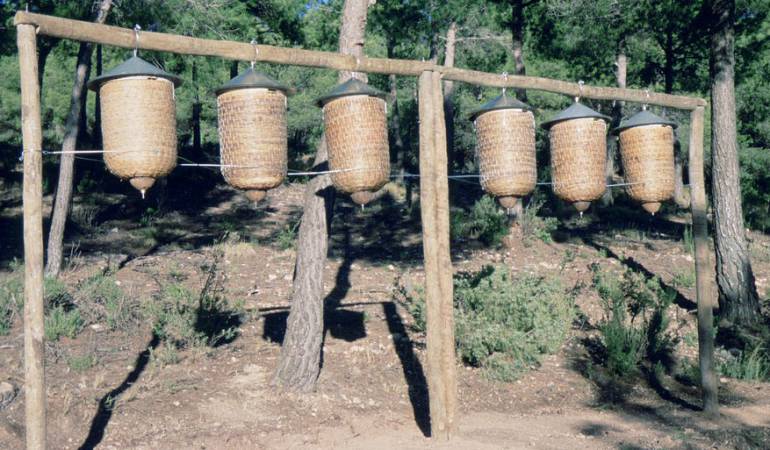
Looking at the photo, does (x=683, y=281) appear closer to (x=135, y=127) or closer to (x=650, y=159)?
(x=650, y=159)

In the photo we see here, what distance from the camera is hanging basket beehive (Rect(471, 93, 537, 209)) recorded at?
563cm

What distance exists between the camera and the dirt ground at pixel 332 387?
6.09 m

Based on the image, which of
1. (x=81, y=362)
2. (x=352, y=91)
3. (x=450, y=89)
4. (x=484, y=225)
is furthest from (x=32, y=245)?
(x=450, y=89)

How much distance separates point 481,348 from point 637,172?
7.98 ft

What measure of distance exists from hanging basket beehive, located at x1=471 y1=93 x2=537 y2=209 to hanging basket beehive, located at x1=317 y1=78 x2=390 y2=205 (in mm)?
881

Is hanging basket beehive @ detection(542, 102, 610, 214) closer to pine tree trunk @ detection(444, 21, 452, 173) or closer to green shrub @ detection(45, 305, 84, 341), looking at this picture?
green shrub @ detection(45, 305, 84, 341)

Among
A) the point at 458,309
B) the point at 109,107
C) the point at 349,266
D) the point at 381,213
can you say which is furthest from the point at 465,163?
the point at 109,107

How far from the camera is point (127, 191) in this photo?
674 inches

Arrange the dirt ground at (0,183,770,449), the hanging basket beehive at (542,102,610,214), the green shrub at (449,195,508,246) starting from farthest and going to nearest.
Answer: the green shrub at (449,195,508,246), the dirt ground at (0,183,770,449), the hanging basket beehive at (542,102,610,214)

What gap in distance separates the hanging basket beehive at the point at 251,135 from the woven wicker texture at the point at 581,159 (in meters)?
→ 2.27

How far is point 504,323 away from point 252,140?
4.13 metres

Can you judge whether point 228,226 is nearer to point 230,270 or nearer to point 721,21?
point 230,270

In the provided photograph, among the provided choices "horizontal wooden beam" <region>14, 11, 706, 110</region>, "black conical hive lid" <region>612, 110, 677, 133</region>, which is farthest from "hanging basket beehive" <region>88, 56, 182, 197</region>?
"black conical hive lid" <region>612, 110, 677, 133</region>

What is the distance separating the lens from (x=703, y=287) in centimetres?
701
